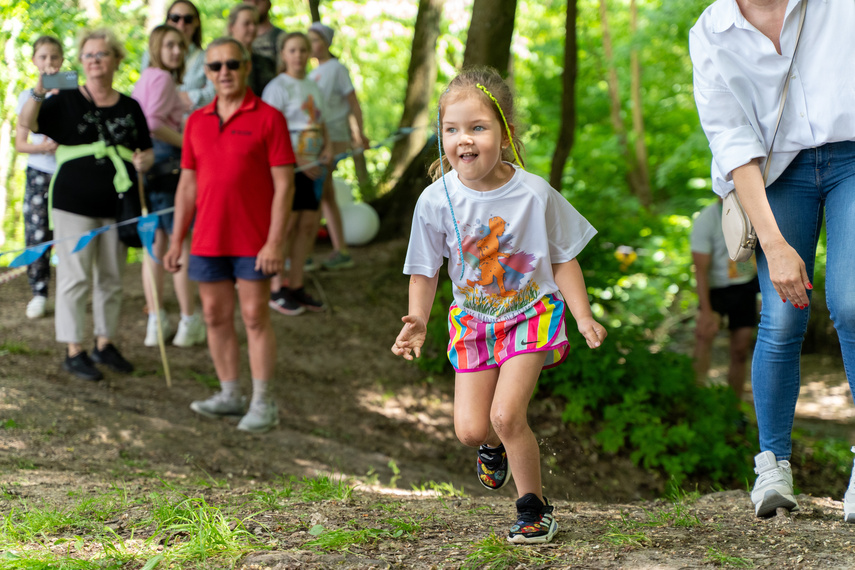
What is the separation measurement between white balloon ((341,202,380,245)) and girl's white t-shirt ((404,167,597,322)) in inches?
255

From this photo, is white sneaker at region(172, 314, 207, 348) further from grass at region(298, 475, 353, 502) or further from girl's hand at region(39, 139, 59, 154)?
grass at region(298, 475, 353, 502)

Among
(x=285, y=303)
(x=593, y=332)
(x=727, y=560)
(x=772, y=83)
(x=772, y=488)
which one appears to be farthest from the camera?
(x=285, y=303)

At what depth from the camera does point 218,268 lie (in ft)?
16.4

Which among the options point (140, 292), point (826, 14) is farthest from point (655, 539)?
point (140, 292)

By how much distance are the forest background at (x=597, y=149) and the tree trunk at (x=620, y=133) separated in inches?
1.8

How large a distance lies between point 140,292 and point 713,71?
631cm

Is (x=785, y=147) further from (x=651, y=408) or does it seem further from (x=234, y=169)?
(x=651, y=408)

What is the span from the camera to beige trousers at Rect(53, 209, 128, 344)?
215 inches

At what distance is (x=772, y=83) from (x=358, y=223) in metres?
6.87

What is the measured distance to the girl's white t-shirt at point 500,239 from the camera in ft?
9.36

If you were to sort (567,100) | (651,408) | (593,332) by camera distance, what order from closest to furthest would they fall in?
1. (593,332)
2. (651,408)
3. (567,100)

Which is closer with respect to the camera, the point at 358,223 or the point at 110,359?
the point at 110,359

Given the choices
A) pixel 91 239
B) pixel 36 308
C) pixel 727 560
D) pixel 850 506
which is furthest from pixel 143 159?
pixel 850 506

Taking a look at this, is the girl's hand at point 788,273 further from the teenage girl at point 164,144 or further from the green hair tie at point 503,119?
the teenage girl at point 164,144
